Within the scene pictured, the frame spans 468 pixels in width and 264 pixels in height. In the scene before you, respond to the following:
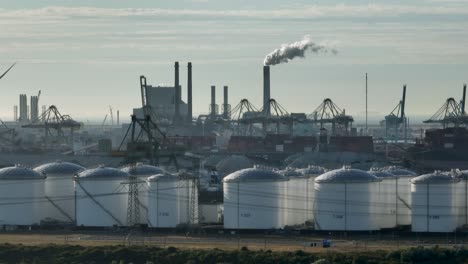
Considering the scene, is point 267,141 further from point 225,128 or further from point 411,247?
point 411,247

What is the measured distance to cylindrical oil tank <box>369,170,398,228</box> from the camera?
2085 inches

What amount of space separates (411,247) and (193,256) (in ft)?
24.1

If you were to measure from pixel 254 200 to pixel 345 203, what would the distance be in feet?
12.2

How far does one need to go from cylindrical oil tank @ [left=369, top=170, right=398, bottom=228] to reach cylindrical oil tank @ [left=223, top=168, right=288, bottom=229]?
13.0 ft

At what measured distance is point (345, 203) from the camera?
5147 centimetres

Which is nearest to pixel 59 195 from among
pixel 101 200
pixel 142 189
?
pixel 101 200

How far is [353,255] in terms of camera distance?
139ft

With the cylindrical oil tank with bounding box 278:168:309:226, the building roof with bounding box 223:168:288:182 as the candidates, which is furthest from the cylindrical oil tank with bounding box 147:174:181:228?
the cylindrical oil tank with bounding box 278:168:309:226

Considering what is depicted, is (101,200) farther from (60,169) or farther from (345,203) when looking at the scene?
(345,203)

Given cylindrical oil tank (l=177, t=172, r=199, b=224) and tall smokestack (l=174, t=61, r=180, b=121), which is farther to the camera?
tall smokestack (l=174, t=61, r=180, b=121)

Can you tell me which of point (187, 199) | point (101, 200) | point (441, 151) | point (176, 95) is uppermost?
point (176, 95)

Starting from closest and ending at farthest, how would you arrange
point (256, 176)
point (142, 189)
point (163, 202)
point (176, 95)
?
point (256, 176) < point (163, 202) < point (142, 189) < point (176, 95)

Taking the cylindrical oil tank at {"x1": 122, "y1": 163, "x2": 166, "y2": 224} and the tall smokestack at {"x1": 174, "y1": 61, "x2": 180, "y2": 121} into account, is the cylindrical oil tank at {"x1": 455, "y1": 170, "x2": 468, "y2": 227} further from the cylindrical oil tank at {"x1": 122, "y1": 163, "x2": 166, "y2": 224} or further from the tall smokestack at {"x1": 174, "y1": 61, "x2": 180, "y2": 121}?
the tall smokestack at {"x1": 174, "y1": 61, "x2": 180, "y2": 121}

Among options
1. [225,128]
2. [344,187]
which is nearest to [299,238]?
[344,187]
